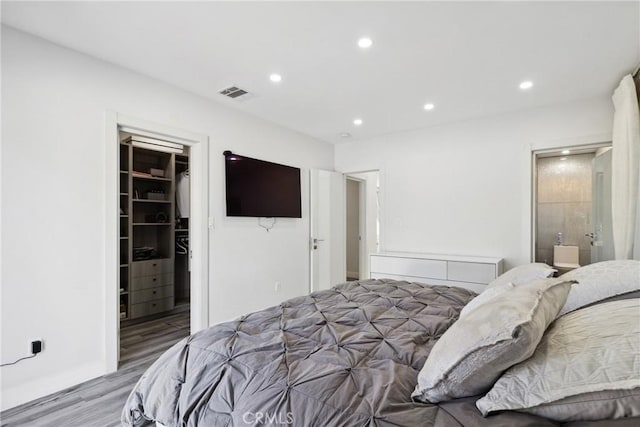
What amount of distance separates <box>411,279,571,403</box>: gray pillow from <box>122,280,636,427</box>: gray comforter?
0.06 meters

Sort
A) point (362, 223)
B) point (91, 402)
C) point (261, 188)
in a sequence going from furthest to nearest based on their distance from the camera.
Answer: point (362, 223), point (261, 188), point (91, 402)

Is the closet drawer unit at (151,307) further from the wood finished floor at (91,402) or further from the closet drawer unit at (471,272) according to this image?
the closet drawer unit at (471,272)

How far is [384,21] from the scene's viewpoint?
6.73ft

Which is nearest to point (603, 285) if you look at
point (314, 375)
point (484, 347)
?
point (484, 347)

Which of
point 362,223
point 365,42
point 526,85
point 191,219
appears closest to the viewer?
point 365,42

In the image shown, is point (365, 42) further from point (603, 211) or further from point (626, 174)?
point (603, 211)

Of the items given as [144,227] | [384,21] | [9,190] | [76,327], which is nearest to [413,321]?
[384,21]

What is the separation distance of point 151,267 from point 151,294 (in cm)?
35

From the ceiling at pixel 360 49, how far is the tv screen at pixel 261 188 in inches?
29.5

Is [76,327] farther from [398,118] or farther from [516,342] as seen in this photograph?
[398,118]

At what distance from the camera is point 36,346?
2.21m

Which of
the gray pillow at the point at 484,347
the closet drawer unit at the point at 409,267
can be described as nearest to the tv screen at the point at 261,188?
the closet drawer unit at the point at 409,267

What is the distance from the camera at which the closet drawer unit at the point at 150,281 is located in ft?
12.9

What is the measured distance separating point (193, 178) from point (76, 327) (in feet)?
5.38
